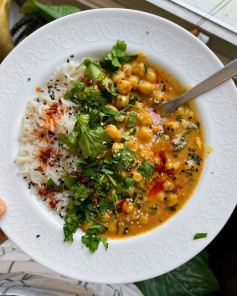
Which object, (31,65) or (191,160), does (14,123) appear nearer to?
(31,65)

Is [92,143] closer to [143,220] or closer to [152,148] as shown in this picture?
[152,148]

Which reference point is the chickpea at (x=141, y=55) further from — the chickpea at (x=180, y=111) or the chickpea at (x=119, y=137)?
the chickpea at (x=119, y=137)

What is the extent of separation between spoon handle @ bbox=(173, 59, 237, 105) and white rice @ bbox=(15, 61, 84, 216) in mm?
878

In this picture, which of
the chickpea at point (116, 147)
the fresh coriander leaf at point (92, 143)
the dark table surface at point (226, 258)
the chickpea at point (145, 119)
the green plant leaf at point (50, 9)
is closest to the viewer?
the fresh coriander leaf at point (92, 143)

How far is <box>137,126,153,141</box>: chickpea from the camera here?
2.68 metres

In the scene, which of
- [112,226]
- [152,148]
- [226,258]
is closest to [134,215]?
[112,226]

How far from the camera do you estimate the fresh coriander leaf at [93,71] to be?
262cm

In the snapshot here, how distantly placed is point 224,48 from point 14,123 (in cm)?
198

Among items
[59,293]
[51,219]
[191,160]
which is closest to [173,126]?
[191,160]

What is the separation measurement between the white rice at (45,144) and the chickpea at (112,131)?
0.90 feet

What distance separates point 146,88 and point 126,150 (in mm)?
536

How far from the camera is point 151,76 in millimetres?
2764

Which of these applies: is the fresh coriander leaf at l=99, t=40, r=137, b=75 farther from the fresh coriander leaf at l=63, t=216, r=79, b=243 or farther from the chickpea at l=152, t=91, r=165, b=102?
the fresh coriander leaf at l=63, t=216, r=79, b=243

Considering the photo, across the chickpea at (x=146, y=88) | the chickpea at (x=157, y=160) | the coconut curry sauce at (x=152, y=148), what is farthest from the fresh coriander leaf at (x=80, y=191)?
the chickpea at (x=146, y=88)
